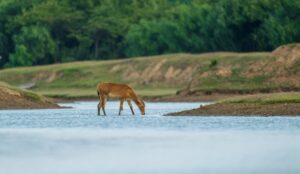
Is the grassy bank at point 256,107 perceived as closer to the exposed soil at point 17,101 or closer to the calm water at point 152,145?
the calm water at point 152,145

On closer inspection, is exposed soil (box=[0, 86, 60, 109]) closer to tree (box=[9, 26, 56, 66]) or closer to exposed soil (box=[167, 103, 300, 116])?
exposed soil (box=[167, 103, 300, 116])

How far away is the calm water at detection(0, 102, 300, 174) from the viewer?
2909cm

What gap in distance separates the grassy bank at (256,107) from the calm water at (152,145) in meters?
1.90

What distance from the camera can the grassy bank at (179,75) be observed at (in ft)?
285

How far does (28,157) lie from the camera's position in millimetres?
31734

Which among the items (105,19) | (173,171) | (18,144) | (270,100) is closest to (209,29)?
(105,19)

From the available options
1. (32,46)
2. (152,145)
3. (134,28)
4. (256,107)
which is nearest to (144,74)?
(134,28)

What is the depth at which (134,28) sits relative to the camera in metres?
141

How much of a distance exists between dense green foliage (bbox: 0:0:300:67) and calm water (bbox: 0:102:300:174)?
68.0 meters

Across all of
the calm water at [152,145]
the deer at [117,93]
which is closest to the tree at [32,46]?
the deer at [117,93]

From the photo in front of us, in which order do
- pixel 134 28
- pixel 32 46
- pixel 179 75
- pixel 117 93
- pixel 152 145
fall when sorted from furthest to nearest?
pixel 32 46 < pixel 134 28 < pixel 179 75 < pixel 117 93 < pixel 152 145

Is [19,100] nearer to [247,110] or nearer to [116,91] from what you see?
[116,91]

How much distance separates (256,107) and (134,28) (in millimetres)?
89674

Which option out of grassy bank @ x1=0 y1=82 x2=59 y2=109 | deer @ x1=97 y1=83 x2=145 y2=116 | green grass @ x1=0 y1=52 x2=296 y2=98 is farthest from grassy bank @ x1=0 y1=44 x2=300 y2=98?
deer @ x1=97 y1=83 x2=145 y2=116
